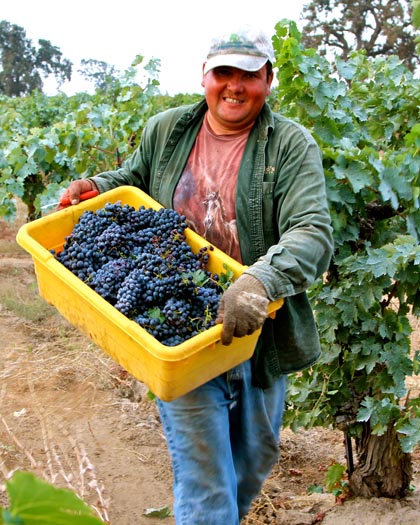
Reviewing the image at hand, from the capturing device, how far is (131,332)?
2.16 m

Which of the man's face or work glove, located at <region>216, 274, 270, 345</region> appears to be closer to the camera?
work glove, located at <region>216, 274, 270, 345</region>

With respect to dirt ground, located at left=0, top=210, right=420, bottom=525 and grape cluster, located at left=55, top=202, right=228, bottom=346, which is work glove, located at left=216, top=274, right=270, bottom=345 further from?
dirt ground, located at left=0, top=210, right=420, bottom=525

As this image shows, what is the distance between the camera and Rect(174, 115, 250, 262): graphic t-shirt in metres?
2.75

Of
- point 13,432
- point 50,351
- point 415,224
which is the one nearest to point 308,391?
point 415,224

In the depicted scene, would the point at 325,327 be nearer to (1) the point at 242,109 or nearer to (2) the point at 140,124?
(1) the point at 242,109

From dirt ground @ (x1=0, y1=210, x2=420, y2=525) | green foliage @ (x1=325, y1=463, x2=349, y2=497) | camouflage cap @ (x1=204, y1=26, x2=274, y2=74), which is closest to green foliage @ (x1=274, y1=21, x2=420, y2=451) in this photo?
green foliage @ (x1=325, y1=463, x2=349, y2=497)

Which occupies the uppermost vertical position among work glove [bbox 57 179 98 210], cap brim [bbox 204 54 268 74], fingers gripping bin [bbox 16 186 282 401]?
cap brim [bbox 204 54 268 74]

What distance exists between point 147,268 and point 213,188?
1.54 ft

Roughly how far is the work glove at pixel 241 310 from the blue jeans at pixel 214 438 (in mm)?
538

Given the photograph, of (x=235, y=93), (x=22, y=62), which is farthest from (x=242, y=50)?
(x=22, y=62)

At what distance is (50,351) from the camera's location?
592 cm

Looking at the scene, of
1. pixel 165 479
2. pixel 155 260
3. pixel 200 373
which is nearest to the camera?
pixel 200 373

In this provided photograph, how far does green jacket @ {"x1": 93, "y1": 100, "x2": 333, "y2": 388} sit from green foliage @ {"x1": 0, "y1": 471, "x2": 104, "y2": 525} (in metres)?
1.60

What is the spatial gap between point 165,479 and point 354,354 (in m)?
1.37
